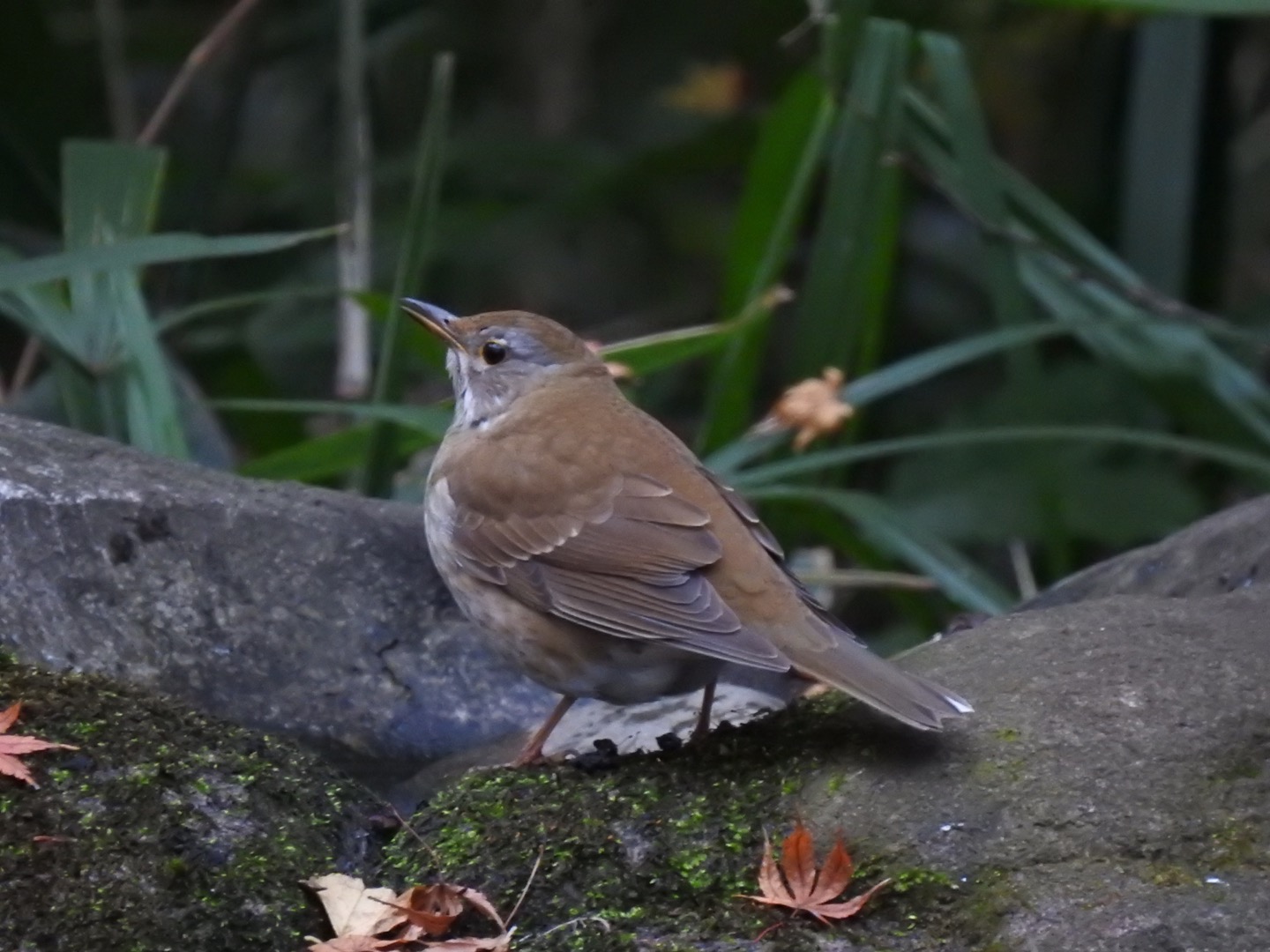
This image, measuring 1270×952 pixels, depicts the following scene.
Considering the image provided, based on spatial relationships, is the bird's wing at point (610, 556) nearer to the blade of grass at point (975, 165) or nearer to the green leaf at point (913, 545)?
the green leaf at point (913, 545)

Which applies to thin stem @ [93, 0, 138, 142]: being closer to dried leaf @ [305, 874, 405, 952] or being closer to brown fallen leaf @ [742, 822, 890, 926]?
dried leaf @ [305, 874, 405, 952]

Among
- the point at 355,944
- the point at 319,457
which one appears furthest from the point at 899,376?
the point at 355,944

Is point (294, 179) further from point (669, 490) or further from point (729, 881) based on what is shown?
point (729, 881)

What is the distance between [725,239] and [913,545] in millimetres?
3245

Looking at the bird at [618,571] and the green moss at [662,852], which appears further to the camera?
the bird at [618,571]

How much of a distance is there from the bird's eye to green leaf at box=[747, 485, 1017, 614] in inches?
35.3

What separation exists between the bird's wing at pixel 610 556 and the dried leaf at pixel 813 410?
1334 millimetres

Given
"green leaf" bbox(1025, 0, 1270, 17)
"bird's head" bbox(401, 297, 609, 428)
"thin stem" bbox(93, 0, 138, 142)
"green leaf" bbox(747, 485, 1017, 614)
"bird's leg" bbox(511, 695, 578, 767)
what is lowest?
"green leaf" bbox(747, 485, 1017, 614)

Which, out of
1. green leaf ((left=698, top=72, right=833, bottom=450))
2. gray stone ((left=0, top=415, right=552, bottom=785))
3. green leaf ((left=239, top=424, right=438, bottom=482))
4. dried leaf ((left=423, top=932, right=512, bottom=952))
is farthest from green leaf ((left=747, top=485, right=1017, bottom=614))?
dried leaf ((left=423, top=932, right=512, bottom=952))

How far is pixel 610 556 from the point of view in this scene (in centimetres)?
368

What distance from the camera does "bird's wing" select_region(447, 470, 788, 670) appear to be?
343 cm

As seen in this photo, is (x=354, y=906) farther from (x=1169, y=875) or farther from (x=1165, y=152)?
(x=1165, y=152)

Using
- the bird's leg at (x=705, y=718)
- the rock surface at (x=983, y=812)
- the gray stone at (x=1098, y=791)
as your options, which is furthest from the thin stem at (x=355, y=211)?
the gray stone at (x=1098, y=791)

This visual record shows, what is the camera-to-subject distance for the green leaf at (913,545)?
16.5 ft
